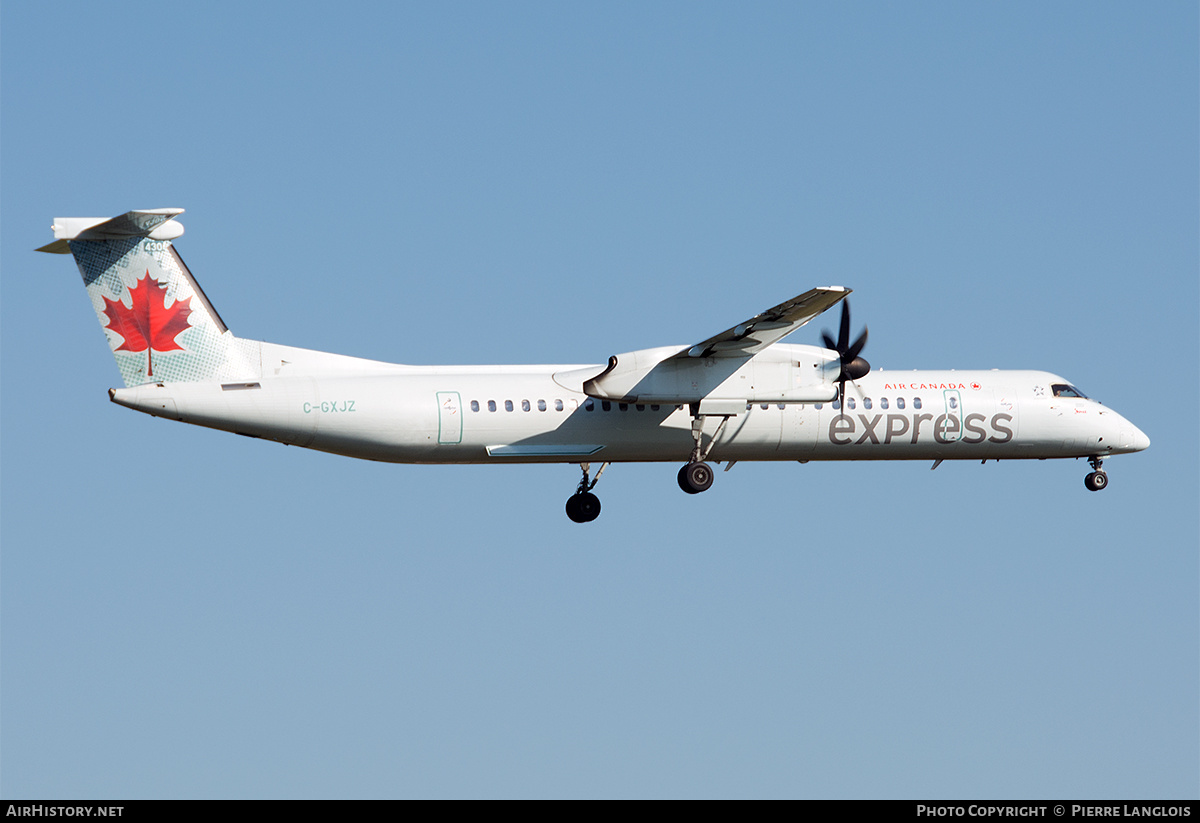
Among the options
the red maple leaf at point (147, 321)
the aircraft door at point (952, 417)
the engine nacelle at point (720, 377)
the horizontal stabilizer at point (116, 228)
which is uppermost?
the horizontal stabilizer at point (116, 228)

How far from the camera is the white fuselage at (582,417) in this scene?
27.3 meters

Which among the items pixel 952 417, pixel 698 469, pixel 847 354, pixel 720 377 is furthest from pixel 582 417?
pixel 952 417

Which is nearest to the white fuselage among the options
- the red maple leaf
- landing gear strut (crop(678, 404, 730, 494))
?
landing gear strut (crop(678, 404, 730, 494))

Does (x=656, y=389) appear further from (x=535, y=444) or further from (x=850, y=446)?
(x=850, y=446)

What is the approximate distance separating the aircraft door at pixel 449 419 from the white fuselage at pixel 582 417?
0.9 inches

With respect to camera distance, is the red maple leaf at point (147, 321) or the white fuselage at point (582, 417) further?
the white fuselage at point (582, 417)

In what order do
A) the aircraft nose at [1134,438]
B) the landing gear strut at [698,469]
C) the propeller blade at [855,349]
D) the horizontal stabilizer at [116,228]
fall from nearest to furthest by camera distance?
the horizontal stabilizer at [116,228] < the propeller blade at [855,349] < the landing gear strut at [698,469] < the aircraft nose at [1134,438]

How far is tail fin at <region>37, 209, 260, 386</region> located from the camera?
26.2 metres

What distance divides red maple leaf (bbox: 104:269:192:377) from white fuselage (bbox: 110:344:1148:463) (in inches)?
29.3

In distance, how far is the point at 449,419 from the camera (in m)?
28.3

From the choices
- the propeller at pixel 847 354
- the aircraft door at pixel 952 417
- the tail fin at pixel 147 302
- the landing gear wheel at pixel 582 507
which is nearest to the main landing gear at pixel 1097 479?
the aircraft door at pixel 952 417

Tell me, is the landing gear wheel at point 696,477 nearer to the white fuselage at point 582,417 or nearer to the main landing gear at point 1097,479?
the white fuselage at point 582,417

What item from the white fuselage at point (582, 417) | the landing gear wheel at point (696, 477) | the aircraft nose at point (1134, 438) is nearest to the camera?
the white fuselage at point (582, 417)
